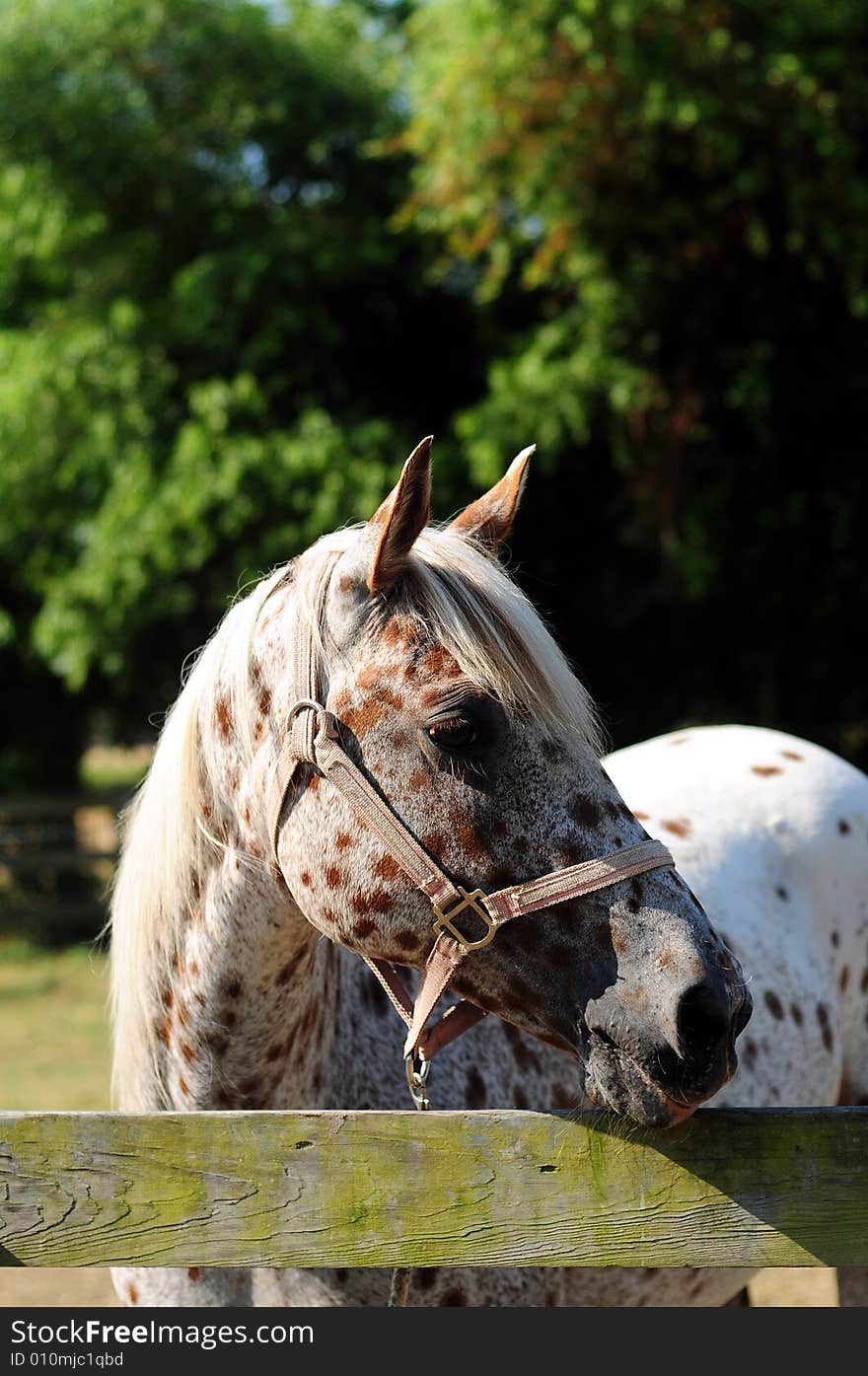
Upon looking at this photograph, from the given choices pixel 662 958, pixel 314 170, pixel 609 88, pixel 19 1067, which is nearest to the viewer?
pixel 662 958

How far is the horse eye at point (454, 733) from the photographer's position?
5.62ft

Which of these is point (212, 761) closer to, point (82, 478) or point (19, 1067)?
point (19, 1067)

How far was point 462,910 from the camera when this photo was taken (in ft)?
5.48

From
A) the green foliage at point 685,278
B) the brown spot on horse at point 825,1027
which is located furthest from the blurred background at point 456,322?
the brown spot on horse at point 825,1027

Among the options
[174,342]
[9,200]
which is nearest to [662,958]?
[174,342]

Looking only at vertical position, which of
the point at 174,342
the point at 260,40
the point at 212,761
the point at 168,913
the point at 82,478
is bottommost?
the point at 168,913

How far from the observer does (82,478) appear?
29.9 feet

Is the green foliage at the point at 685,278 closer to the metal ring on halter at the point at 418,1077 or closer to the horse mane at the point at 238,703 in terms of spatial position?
the horse mane at the point at 238,703

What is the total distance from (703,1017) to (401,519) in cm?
81

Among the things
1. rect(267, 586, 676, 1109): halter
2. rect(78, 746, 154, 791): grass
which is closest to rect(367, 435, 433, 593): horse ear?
rect(267, 586, 676, 1109): halter

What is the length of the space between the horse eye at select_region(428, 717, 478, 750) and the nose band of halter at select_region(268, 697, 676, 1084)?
0.40 ft

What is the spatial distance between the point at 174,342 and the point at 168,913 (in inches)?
277

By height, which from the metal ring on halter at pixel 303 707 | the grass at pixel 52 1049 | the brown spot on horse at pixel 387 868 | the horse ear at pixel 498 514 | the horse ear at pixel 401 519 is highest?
the horse ear at pixel 498 514

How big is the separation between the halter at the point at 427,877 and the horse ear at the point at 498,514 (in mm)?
383
